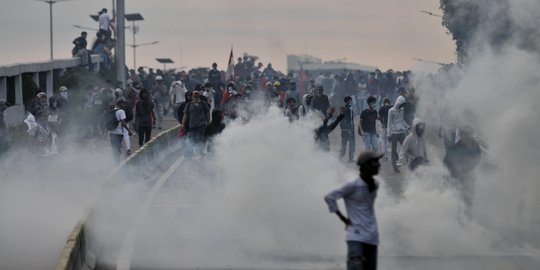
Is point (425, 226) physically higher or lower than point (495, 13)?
lower

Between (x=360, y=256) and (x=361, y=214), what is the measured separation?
1.26 ft

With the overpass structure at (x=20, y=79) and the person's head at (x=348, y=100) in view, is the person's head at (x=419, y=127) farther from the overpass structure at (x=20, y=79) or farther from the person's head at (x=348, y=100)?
the overpass structure at (x=20, y=79)

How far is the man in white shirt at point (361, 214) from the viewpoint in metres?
11.3

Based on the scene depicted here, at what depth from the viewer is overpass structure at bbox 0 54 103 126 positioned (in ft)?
111

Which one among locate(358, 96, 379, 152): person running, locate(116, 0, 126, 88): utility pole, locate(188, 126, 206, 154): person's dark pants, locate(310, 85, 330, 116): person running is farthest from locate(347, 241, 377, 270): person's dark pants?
locate(116, 0, 126, 88): utility pole

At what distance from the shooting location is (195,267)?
14.1 m

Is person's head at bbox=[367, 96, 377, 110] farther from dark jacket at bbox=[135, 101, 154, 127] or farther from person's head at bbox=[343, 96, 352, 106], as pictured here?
dark jacket at bbox=[135, 101, 154, 127]

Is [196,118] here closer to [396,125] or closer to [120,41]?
[396,125]

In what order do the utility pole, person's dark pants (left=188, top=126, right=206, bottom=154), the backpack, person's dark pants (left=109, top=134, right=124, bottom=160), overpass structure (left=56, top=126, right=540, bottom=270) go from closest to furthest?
overpass structure (left=56, top=126, right=540, bottom=270)
person's dark pants (left=188, top=126, right=206, bottom=154)
the backpack
person's dark pants (left=109, top=134, right=124, bottom=160)
the utility pole

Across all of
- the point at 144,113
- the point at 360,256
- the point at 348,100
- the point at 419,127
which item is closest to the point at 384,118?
the point at 348,100

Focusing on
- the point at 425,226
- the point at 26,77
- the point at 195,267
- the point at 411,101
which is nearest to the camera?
the point at 195,267

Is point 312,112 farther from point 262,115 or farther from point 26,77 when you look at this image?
point 26,77

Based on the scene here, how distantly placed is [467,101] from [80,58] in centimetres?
2810

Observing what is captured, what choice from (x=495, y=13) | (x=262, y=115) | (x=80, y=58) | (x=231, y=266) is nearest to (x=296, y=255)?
(x=231, y=266)
